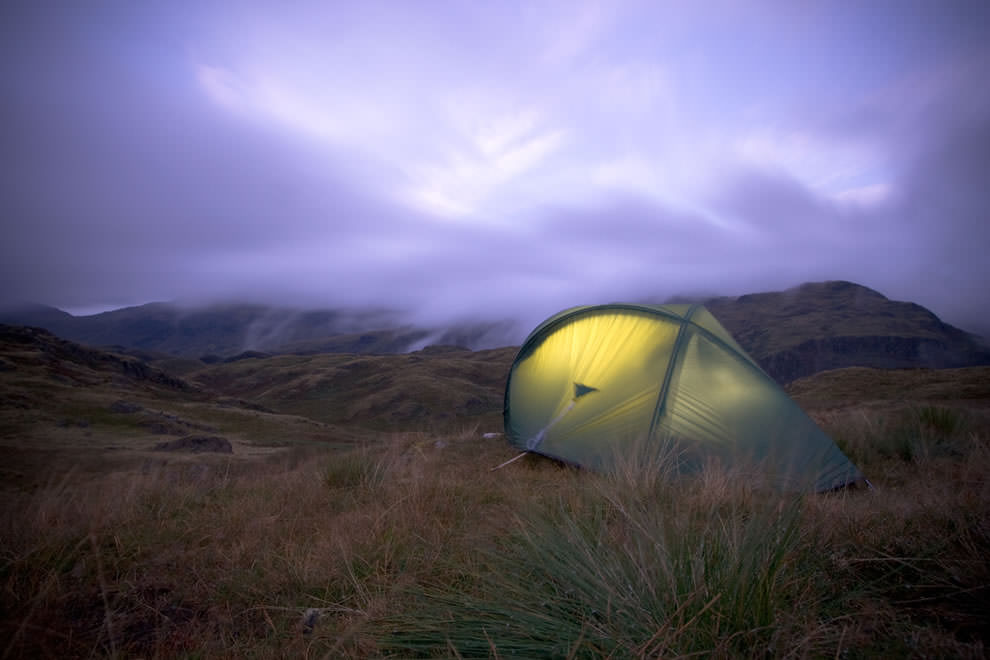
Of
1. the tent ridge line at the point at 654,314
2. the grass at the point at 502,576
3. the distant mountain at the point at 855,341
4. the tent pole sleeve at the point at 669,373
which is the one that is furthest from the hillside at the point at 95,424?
the distant mountain at the point at 855,341

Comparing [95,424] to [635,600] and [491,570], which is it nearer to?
[491,570]

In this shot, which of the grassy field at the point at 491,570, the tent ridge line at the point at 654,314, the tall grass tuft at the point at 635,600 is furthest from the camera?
the tent ridge line at the point at 654,314

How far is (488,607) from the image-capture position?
190 centimetres

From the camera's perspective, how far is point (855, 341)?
143500 mm

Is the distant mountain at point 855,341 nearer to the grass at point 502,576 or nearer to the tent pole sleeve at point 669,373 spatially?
the tent pole sleeve at point 669,373

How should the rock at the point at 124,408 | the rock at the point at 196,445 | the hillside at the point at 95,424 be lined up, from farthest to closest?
A: the rock at the point at 124,408, the rock at the point at 196,445, the hillside at the point at 95,424

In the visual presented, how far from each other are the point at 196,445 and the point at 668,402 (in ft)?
82.0

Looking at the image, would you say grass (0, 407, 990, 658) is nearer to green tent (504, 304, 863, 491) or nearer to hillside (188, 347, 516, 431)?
green tent (504, 304, 863, 491)

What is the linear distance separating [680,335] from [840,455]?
2.43m

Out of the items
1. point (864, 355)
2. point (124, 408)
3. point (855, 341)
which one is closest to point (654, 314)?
point (124, 408)

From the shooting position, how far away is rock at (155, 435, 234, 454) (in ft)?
73.2

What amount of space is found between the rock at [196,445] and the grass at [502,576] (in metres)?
21.4

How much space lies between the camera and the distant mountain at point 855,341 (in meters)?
133

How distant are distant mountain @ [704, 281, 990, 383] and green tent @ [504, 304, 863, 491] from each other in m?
126
